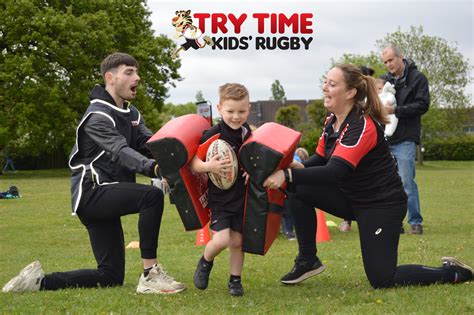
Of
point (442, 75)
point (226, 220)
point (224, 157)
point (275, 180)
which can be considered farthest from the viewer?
point (442, 75)

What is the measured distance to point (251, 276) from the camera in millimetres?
7160

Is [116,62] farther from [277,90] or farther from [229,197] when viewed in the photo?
[277,90]

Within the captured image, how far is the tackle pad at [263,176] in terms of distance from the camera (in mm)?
5660

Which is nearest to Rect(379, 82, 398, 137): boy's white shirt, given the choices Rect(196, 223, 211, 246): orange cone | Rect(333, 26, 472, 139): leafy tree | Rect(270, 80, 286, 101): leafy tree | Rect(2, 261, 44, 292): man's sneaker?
Rect(196, 223, 211, 246): orange cone

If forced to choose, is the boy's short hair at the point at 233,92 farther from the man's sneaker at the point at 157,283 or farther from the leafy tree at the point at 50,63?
the leafy tree at the point at 50,63

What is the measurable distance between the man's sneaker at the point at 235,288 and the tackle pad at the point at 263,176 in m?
0.31

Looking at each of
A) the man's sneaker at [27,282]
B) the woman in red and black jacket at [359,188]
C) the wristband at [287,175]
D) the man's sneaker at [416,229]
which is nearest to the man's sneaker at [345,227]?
the man's sneaker at [416,229]

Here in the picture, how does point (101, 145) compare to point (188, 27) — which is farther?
point (188, 27)

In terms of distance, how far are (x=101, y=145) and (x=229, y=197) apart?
1.23 meters

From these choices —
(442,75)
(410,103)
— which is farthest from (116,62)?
(442,75)

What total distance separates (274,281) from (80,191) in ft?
6.97

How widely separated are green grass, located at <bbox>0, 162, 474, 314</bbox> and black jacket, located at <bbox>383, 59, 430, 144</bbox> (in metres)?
1.56

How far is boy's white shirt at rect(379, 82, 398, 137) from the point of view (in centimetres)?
1042

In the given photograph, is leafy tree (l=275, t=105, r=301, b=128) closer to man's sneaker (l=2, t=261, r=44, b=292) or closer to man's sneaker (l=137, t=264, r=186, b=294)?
man's sneaker (l=2, t=261, r=44, b=292)
